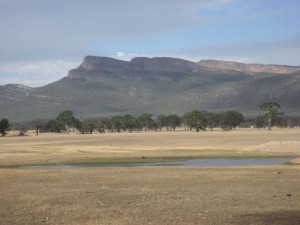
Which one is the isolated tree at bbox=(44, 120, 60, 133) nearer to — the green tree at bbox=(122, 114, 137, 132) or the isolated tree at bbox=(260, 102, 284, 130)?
the green tree at bbox=(122, 114, 137, 132)

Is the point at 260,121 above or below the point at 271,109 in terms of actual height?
below

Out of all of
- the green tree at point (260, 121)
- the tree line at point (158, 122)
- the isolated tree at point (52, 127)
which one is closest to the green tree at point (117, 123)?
the tree line at point (158, 122)

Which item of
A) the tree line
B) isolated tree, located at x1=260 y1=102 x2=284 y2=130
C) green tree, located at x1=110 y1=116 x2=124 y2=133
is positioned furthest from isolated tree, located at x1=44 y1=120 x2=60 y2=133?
isolated tree, located at x1=260 y1=102 x2=284 y2=130

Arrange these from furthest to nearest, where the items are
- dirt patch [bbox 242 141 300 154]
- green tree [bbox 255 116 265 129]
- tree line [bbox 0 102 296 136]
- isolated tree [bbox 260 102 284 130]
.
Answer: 1. green tree [bbox 255 116 265 129]
2. isolated tree [bbox 260 102 284 130]
3. tree line [bbox 0 102 296 136]
4. dirt patch [bbox 242 141 300 154]

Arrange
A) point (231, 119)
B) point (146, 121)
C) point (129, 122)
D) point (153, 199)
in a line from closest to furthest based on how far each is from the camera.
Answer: point (153, 199) < point (129, 122) < point (231, 119) < point (146, 121)

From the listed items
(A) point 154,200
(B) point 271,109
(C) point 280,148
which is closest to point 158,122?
(B) point 271,109

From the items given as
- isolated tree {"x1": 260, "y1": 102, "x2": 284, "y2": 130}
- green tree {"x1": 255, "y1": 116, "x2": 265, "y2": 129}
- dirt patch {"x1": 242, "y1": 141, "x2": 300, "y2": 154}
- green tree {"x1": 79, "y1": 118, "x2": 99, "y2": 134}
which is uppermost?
isolated tree {"x1": 260, "y1": 102, "x2": 284, "y2": 130}

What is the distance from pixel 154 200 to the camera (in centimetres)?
2209

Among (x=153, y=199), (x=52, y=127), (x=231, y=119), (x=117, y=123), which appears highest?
(x=231, y=119)

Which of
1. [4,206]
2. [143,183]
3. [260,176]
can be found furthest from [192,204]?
[260,176]

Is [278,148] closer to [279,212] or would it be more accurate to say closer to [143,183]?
[143,183]

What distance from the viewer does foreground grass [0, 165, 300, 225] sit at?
17.7m

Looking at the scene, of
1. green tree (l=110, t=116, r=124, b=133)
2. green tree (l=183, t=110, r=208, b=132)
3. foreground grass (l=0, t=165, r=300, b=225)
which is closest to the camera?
foreground grass (l=0, t=165, r=300, b=225)

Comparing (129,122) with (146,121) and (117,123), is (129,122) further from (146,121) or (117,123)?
(146,121)
